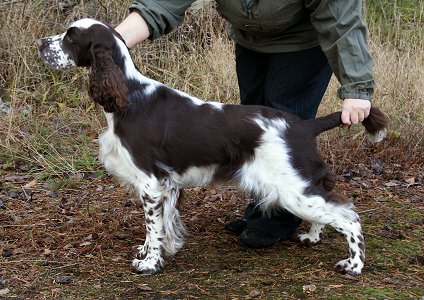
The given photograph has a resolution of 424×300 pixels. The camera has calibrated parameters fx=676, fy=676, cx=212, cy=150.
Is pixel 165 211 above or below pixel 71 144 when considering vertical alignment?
above

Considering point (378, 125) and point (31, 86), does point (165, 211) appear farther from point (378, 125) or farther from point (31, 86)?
point (31, 86)

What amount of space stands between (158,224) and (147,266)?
Result: 0.81ft

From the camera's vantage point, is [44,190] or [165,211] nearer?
[165,211]

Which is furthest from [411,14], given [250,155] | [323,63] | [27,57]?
[250,155]

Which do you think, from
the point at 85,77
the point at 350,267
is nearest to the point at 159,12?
the point at 350,267

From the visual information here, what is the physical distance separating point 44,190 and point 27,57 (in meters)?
2.58

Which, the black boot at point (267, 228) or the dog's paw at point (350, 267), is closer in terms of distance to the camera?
the dog's paw at point (350, 267)

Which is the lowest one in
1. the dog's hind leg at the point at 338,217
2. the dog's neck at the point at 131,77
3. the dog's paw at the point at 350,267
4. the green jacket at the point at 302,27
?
the dog's paw at the point at 350,267

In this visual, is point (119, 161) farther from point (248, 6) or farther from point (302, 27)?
point (302, 27)

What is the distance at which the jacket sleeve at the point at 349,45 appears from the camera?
3.62 meters

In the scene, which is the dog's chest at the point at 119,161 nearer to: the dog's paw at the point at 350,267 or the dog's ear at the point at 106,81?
the dog's ear at the point at 106,81

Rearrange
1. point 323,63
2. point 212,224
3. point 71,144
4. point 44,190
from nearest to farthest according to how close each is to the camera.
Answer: point 323,63, point 212,224, point 44,190, point 71,144

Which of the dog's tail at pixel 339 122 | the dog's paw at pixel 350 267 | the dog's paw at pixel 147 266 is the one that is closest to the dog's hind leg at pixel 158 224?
the dog's paw at pixel 147 266

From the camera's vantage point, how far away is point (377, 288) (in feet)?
11.9
